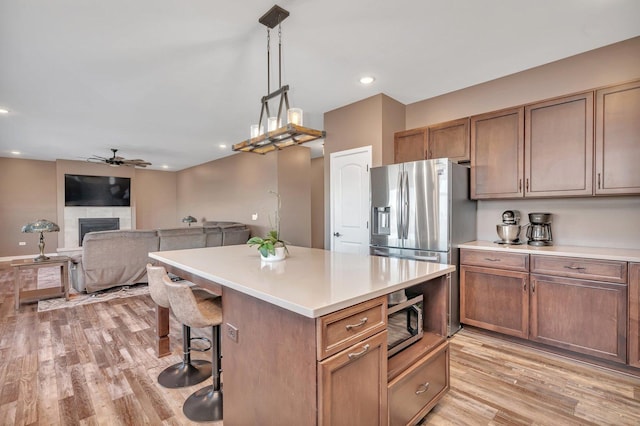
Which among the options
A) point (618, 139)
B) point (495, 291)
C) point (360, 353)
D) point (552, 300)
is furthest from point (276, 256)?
point (618, 139)

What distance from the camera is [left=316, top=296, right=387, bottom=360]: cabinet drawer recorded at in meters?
1.16

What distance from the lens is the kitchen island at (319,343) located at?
1.18 metres

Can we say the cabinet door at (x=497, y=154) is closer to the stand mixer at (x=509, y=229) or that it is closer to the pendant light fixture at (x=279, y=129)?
the stand mixer at (x=509, y=229)

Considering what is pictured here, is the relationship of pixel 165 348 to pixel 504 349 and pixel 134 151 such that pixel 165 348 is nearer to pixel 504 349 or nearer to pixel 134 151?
pixel 504 349

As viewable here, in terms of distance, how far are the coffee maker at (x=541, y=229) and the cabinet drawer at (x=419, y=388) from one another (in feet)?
5.86

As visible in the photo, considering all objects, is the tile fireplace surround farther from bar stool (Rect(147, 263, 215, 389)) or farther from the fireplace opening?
bar stool (Rect(147, 263, 215, 389))

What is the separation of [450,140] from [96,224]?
31.2 ft

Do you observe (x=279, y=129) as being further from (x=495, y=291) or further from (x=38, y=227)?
(x=38, y=227)

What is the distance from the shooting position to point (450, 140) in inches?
135

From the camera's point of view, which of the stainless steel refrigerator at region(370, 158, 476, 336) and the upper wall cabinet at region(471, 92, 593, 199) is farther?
the stainless steel refrigerator at region(370, 158, 476, 336)

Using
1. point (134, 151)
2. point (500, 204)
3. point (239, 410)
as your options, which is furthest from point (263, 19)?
point (134, 151)

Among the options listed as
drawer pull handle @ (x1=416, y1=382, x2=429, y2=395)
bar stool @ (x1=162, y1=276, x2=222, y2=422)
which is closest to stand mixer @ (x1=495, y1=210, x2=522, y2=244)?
drawer pull handle @ (x1=416, y1=382, x2=429, y2=395)

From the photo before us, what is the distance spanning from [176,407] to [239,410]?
0.69 m

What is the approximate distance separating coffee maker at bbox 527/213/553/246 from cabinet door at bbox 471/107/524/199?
0.26 meters
